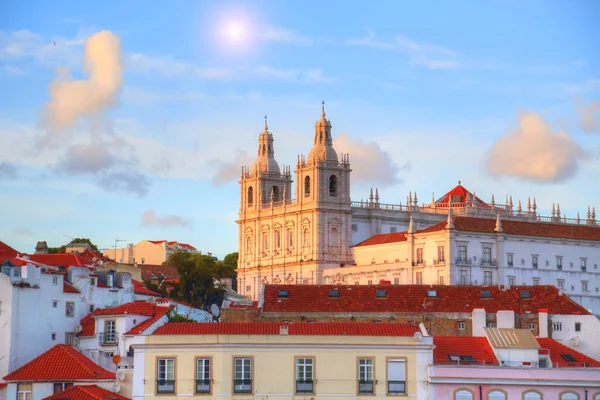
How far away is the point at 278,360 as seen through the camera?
65.4m

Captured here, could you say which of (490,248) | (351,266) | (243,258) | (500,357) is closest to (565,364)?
(500,357)

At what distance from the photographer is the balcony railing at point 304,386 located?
214ft

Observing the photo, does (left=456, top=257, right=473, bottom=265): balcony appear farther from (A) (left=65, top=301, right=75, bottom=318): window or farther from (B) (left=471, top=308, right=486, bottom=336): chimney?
(A) (left=65, top=301, right=75, bottom=318): window

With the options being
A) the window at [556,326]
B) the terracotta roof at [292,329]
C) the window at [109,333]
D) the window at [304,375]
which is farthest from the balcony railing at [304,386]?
the window at [556,326]

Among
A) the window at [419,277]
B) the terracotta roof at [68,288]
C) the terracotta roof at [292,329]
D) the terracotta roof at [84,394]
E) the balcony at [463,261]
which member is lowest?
the terracotta roof at [84,394]

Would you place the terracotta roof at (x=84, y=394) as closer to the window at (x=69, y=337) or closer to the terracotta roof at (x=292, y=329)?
the terracotta roof at (x=292, y=329)

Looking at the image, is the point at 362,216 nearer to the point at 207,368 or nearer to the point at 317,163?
the point at 317,163

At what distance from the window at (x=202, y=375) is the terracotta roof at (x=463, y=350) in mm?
10024

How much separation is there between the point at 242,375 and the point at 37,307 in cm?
2360

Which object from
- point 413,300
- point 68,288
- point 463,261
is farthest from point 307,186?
point 68,288

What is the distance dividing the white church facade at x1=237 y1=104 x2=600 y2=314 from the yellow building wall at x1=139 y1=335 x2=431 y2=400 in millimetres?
77738

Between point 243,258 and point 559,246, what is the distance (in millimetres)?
44391

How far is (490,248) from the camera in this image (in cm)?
14638

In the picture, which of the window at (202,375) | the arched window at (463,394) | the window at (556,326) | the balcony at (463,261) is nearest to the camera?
the window at (202,375)
